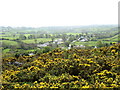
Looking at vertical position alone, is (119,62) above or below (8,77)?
above

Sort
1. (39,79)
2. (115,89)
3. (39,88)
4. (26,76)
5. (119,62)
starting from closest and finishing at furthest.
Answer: (115,89) → (39,88) → (39,79) → (26,76) → (119,62)

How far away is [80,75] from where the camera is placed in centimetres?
782

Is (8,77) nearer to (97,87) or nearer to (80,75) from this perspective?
(80,75)

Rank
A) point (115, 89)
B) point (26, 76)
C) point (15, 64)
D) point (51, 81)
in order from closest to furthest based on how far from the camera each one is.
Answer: point (115, 89)
point (51, 81)
point (26, 76)
point (15, 64)

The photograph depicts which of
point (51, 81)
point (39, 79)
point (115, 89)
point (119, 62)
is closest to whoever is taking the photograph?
point (115, 89)

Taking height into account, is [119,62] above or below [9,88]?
above

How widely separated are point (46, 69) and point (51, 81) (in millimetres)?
1790

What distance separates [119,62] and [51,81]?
14.1 ft

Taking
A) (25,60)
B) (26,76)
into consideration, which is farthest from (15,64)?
(26,76)

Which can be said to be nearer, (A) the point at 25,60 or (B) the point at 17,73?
(B) the point at 17,73

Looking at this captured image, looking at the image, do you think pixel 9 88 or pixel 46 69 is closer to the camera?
pixel 9 88

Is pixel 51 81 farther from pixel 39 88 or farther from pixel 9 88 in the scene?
pixel 9 88

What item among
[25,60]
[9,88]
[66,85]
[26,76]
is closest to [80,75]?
[66,85]

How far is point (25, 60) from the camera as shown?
11547 mm
